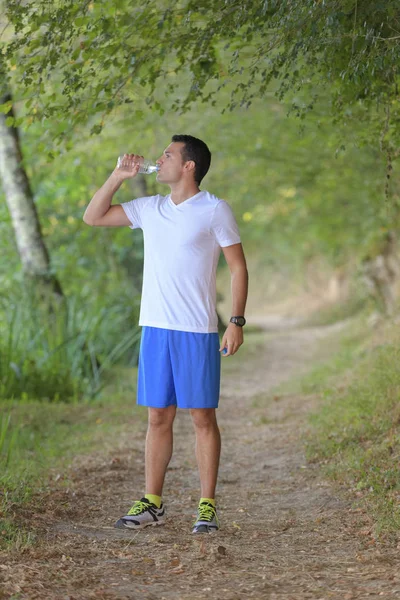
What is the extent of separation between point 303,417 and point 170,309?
423cm

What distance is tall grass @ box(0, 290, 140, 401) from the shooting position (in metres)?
9.53

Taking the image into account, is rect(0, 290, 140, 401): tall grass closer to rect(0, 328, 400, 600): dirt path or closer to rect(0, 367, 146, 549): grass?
rect(0, 367, 146, 549): grass

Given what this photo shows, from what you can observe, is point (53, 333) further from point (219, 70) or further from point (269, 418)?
point (219, 70)

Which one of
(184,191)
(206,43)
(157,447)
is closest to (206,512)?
(157,447)

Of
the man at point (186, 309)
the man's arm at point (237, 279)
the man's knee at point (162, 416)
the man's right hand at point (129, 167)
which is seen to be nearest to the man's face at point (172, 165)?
the man at point (186, 309)

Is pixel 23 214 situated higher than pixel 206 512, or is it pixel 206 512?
pixel 23 214

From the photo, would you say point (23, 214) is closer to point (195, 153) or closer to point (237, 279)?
point (195, 153)

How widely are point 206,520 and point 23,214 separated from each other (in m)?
6.88

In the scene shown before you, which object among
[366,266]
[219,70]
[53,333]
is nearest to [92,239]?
[53,333]

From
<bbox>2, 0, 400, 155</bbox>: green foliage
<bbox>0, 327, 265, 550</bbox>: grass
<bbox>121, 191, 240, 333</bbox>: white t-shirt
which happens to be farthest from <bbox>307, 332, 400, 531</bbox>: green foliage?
<bbox>2, 0, 400, 155</bbox>: green foliage

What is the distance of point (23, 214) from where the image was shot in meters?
10.8

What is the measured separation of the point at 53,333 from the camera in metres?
10.3

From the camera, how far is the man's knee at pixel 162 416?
4.76 metres

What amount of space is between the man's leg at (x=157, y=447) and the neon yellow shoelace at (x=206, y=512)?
0.28m
